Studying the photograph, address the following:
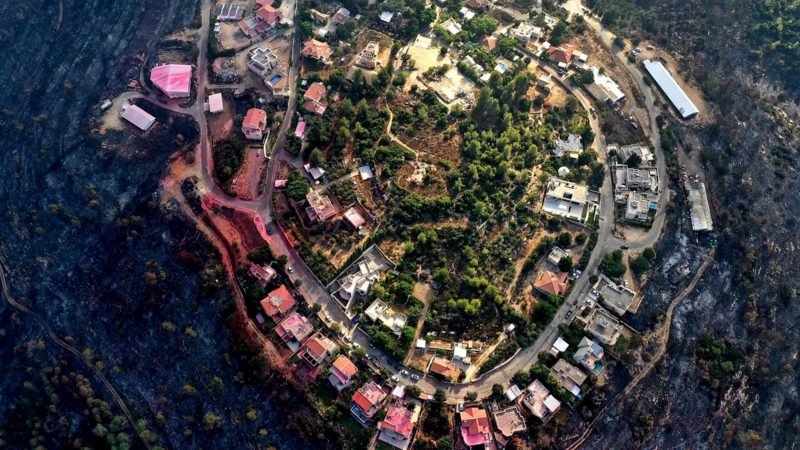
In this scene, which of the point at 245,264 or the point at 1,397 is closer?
the point at 245,264

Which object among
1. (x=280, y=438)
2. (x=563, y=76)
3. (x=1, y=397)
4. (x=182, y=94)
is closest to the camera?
(x=280, y=438)

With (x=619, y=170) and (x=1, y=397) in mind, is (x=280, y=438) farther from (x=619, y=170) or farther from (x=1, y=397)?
(x=619, y=170)

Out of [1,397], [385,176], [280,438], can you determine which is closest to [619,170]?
[385,176]

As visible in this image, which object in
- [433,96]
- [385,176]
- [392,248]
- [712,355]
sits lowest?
[712,355]

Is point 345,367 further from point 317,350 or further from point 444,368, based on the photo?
point 444,368

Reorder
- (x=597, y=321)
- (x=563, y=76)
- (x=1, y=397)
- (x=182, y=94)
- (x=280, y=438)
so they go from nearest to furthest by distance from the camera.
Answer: (x=280, y=438), (x=597, y=321), (x=1, y=397), (x=182, y=94), (x=563, y=76)

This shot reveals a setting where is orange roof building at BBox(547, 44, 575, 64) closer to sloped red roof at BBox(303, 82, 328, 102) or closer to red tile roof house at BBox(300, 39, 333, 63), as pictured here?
red tile roof house at BBox(300, 39, 333, 63)

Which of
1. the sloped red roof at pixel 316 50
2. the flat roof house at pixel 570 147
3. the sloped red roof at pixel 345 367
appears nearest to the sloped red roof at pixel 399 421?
the sloped red roof at pixel 345 367

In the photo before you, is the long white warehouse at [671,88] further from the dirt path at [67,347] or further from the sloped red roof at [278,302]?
the dirt path at [67,347]

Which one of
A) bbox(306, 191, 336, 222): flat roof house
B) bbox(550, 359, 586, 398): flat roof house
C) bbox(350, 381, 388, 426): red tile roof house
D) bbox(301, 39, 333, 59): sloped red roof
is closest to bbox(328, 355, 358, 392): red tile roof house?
bbox(350, 381, 388, 426): red tile roof house
